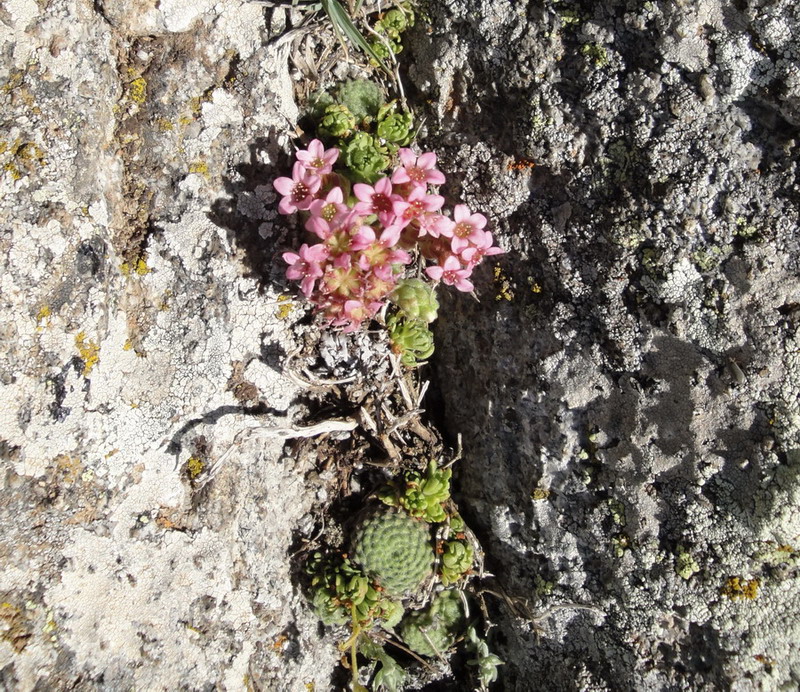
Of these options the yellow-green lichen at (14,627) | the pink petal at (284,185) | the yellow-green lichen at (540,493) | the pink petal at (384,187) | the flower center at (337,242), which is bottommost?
the yellow-green lichen at (14,627)

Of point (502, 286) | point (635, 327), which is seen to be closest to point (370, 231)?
point (502, 286)

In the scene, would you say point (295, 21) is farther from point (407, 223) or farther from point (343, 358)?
point (343, 358)

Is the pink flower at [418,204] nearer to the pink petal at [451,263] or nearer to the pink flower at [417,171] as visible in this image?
the pink flower at [417,171]

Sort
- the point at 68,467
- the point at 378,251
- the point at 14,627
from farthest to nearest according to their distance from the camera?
1. the point at 378,251
2. the point at 68,467
3. the point at 14,627

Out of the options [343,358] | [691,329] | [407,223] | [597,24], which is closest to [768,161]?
[691,329]

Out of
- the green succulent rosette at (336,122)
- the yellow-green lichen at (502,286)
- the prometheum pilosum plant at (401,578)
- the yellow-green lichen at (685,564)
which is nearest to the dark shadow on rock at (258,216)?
the green succulent rosette at (336,122)

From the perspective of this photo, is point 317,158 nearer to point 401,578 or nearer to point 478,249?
point 478,249

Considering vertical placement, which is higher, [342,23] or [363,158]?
[342,23]
